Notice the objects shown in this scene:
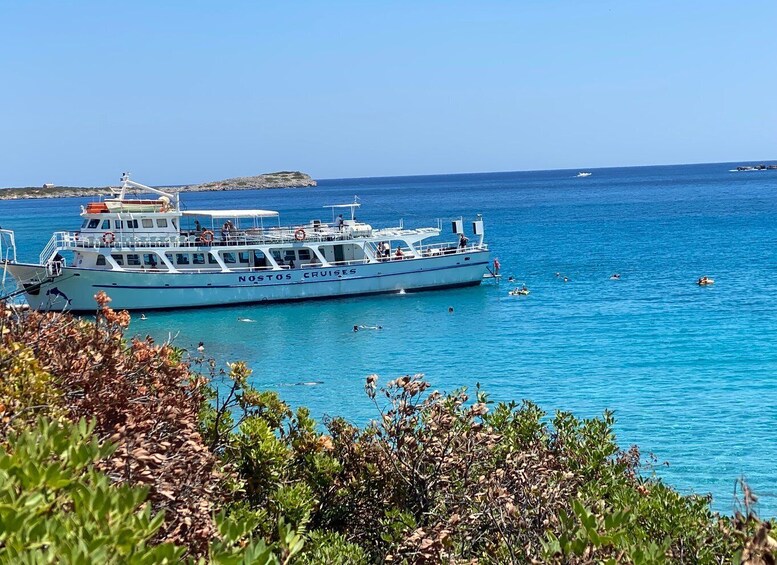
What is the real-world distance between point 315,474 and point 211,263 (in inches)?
1124

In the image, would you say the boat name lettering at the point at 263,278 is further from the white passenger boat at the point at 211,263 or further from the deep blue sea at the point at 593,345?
the deep blue sea at the point at 593,345

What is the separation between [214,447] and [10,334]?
2230 mm

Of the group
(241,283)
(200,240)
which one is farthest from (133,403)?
(200,240)

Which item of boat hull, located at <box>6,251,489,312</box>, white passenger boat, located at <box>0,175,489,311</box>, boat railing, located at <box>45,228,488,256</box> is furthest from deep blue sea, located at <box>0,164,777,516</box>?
boat railing, located at <box>45,228,488,256</box>

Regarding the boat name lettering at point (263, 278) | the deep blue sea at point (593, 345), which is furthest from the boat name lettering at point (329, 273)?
the deep blue sea at point (593, 345)

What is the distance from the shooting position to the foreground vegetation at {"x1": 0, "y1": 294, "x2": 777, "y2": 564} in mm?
3602

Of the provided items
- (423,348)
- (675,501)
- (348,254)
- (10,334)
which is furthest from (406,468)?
(348,254)

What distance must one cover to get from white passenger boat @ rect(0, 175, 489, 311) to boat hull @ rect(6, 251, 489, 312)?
43 millimetres

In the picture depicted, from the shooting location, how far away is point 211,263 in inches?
1374

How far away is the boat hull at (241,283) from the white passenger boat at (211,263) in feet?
0.14

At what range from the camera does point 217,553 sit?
272 cm

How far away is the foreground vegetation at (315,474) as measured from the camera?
3602mm

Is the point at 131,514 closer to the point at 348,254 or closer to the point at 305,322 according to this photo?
the point at 305,322

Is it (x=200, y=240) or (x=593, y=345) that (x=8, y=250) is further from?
(x=593, y=345)
